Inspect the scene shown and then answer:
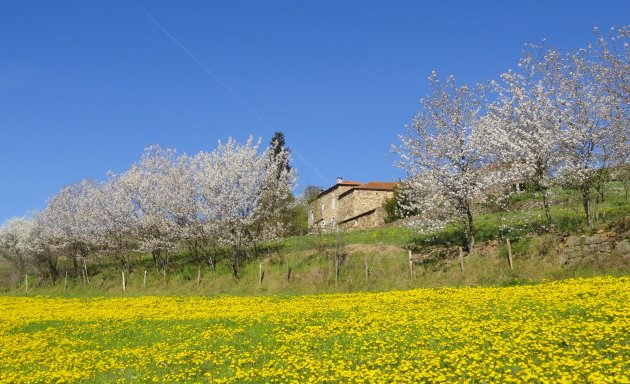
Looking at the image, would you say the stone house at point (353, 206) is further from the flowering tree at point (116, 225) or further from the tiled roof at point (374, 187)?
the flowering tree at point (116, 225)

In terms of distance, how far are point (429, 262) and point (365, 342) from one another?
2201 cm

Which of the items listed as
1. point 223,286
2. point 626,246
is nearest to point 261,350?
point 626,246

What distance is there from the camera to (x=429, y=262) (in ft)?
117

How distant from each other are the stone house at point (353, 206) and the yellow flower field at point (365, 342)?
5053 cm

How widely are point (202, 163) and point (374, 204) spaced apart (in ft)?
139

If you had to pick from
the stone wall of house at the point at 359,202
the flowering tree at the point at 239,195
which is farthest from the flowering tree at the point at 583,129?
the stone wall of house at the point at 359,202

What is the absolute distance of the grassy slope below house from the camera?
94.6ft

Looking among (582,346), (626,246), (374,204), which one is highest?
(374,204)

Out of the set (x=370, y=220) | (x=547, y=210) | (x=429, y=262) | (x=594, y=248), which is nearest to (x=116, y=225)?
(x=370, y=220)

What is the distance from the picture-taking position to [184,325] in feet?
71.9

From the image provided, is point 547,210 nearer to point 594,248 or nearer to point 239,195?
point 594,248

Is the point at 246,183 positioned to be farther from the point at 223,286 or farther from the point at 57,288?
the point at 57,288

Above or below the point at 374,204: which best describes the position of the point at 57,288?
below

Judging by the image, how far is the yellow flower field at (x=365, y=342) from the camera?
39.1ft
